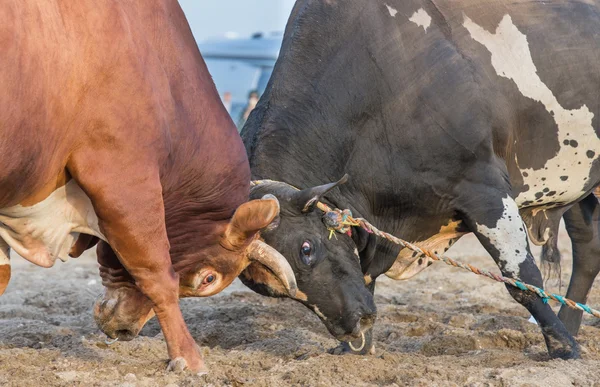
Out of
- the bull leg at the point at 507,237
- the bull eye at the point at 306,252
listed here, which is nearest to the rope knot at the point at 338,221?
the bull eye at the point at 306,252

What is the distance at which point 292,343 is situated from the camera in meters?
5.01

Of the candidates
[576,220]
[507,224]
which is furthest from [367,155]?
[576,220]

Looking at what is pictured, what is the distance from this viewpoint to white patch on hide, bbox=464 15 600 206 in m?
5.12

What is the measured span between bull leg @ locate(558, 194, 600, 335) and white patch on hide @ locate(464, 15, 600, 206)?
666 mm

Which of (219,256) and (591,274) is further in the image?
(591,274)

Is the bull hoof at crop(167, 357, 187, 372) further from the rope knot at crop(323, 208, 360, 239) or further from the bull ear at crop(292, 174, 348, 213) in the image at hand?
the rope knot at crop(323, 208, 360, 239)

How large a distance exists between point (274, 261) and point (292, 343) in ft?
2.86

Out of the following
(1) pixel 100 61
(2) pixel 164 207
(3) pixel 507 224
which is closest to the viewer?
(1) pixel 100 61

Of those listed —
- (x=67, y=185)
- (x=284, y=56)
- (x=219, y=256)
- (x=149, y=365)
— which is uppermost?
(x=284, y=56)

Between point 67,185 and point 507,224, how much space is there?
2.26 meters

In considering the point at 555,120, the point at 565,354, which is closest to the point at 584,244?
the point at 555,120

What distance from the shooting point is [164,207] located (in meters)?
4.09

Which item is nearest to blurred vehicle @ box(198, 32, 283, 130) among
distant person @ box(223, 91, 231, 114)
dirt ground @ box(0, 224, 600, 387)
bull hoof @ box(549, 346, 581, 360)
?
distant person @ box(223, 91, 231, 114)

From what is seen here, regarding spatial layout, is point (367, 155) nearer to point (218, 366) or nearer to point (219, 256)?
point (219, 256)
